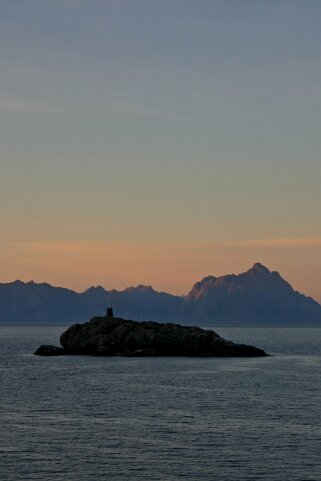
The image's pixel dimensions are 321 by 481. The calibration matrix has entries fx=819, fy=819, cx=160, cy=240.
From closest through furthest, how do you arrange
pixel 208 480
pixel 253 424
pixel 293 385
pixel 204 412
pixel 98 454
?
pixel 208 480 → pixel 98 454 → pixel 253 424 → pixel 204 412 → pixel 293 385

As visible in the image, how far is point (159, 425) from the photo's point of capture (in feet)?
Answer: 261

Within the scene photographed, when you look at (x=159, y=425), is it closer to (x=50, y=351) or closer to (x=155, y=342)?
(x=155, y=342)

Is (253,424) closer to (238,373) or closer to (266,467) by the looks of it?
(266,467)

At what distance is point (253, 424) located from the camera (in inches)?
3162

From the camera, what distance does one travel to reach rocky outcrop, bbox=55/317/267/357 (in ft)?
618

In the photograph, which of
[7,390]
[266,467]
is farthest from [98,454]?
[7,390]

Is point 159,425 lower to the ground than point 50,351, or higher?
lower

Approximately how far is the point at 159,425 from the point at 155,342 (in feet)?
358

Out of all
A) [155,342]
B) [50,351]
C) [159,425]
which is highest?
[155,342]

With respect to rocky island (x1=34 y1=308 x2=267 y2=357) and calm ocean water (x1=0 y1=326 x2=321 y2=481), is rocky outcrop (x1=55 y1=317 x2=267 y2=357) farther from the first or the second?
calm ocean water (x1=0 y1=326 x2=321 y2=481)

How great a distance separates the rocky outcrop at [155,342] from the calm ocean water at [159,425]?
1805 inches

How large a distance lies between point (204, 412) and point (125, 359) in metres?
89.1

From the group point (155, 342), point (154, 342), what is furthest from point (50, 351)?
point (155, 342)

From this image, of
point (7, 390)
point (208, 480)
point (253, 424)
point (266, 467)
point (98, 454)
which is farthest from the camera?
point (7, 390)
